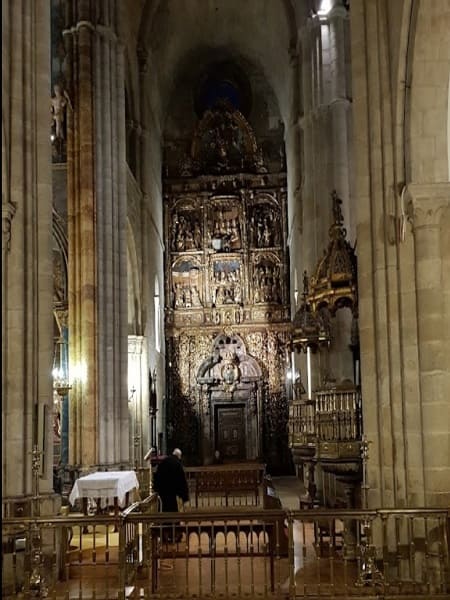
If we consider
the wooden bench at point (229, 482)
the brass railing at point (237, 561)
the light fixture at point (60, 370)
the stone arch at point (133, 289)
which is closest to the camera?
the brass railing at point (237, 561)

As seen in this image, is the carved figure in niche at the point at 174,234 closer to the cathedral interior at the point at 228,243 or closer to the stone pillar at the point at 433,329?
the cathedral interior at the point at 228,243

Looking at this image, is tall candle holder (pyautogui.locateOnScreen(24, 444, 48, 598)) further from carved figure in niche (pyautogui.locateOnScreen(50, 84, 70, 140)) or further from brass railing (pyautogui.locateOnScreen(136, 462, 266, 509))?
carved figure in niche (pyautogui.locateOnScreen(50, 84, 70, 140))

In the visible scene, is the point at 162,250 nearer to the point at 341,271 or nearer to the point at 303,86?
the point at 303,86

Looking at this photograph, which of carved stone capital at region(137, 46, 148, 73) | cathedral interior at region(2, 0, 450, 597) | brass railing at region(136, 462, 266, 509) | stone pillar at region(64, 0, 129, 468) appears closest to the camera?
cathedral interior at region(2, 0, 450, 597)

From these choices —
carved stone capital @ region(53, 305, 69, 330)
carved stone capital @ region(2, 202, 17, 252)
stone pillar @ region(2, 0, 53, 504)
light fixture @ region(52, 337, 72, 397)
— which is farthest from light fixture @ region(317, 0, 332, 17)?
carved stone capital @ region(2, 202, 17, 252)

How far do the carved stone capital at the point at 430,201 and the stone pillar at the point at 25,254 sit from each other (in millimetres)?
4709

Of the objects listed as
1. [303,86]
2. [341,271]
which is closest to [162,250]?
[303,86]

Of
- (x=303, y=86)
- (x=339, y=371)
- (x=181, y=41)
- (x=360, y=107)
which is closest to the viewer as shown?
(x=360, y=107)

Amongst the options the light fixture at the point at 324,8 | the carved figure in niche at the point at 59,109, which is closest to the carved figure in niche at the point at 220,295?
A: the carved figure in niche at the point at 59,109

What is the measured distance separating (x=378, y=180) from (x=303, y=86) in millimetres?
12795

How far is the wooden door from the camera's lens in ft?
101

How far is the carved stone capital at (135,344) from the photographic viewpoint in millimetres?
25000

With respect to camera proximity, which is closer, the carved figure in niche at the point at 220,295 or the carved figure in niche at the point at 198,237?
the carved figure in niche at the point at 220,295

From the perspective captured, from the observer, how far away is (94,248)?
19.5 m
